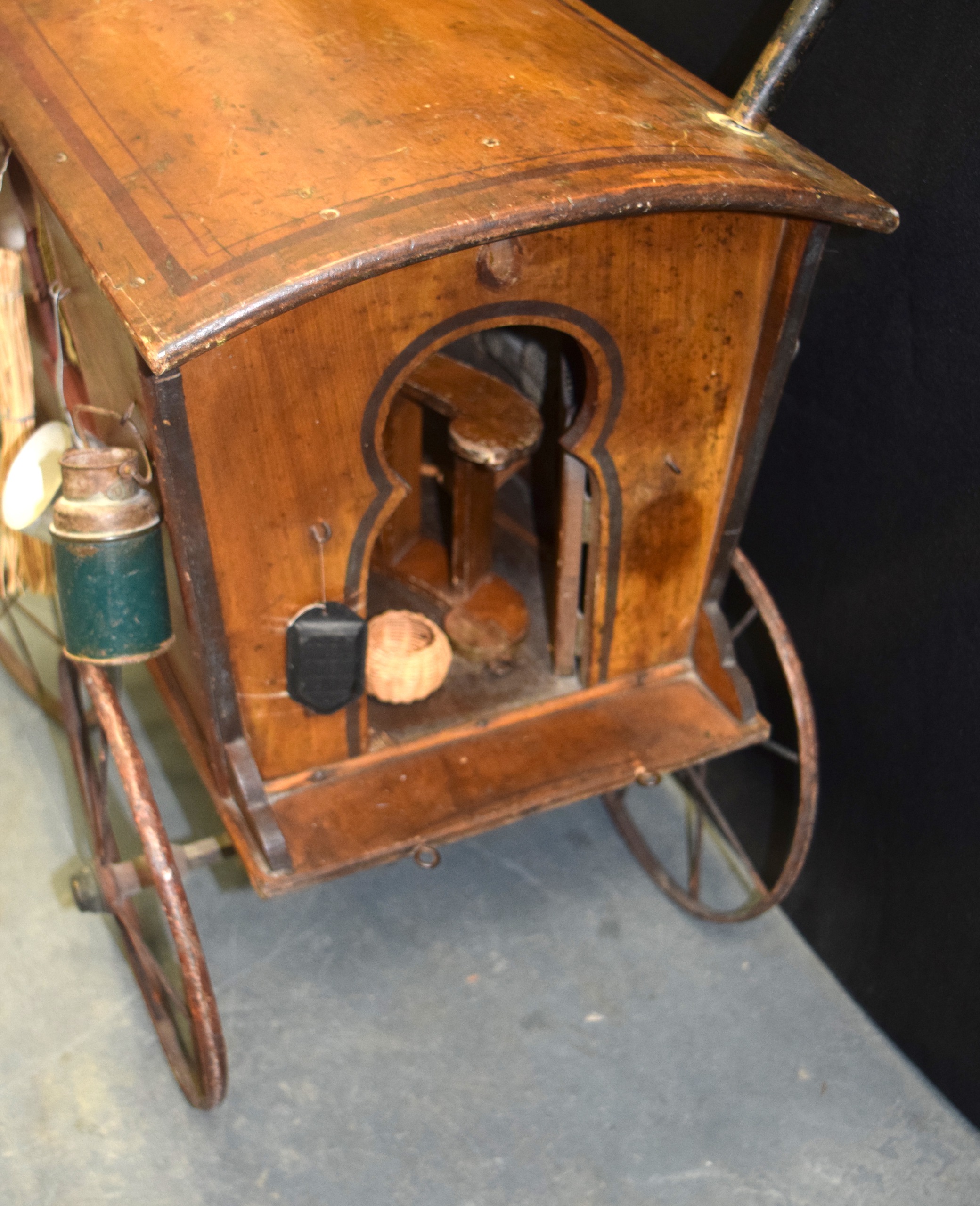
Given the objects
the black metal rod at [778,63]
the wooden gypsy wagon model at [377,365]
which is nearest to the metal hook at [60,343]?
the wooden gypsy wagon model at [377,365]

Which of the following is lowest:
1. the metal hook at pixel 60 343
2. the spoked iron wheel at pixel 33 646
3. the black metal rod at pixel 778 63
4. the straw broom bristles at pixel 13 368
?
the spoked iron wheel at pixel 33 646

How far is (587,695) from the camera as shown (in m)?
2.66

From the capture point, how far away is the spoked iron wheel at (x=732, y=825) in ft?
8.48

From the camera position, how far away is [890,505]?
251 cm

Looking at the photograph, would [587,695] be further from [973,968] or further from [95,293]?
[95,293]

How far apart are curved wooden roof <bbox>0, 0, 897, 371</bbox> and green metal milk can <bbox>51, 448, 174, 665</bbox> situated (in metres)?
0.43

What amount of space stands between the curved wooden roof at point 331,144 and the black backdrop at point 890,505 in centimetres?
33

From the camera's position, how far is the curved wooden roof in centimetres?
166

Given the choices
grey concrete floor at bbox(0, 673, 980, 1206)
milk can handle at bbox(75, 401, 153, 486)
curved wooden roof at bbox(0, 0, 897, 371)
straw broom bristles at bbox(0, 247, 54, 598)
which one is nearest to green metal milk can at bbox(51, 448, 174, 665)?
milk can handle at bbox(75, 401, 153, 486)

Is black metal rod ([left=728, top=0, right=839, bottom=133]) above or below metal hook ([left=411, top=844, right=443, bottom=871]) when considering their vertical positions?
above

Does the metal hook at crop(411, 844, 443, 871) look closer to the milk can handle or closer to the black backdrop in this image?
the milk can handle

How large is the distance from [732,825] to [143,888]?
64.2 inches

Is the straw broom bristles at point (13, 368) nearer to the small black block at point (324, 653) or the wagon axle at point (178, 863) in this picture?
the wagon axle at point (178, 863)

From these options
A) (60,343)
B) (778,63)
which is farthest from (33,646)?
(778,63)
